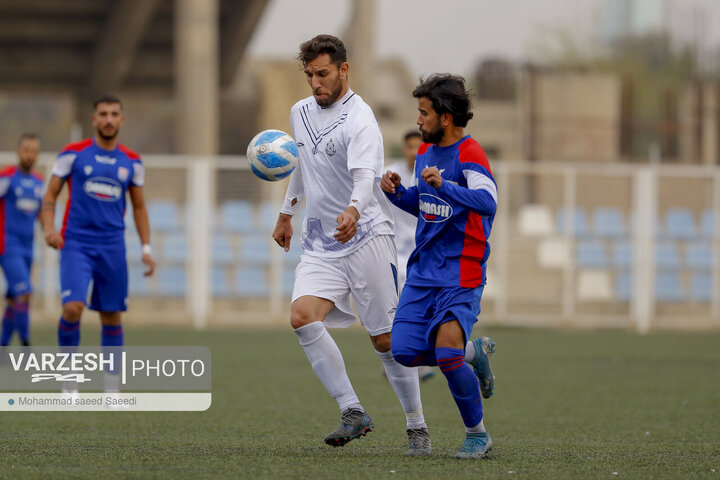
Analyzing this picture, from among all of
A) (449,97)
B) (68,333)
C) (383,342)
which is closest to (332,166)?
(449,97)

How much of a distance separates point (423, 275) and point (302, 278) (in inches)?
30.4

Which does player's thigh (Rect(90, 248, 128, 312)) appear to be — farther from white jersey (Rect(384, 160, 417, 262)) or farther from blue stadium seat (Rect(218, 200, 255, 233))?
blue stadium seat (Rect(218, 200, 255, 233))

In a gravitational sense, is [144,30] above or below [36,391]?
above

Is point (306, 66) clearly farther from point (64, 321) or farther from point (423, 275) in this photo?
point (64, 321)

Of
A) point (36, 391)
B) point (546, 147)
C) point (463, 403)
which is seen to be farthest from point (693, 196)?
point (463, 403)

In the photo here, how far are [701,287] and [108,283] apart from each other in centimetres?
1492

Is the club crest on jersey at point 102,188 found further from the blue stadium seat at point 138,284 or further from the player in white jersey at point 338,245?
the blue stadium seat at point 138,284

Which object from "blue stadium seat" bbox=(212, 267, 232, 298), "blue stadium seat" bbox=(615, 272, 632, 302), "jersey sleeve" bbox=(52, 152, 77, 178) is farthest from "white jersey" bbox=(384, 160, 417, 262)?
"blue stadium seat" bbox=(615, 272, 632, 302)

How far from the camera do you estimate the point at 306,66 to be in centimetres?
612

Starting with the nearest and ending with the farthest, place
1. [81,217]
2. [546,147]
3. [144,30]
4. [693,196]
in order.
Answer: [81,217]
[693,196]
[144,30]
[546,147]

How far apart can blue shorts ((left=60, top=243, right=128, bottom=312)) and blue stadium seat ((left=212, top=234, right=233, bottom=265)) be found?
36.3ft

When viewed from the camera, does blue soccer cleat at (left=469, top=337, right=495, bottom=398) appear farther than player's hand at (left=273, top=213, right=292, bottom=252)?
No

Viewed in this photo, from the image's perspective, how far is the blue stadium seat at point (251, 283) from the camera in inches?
767

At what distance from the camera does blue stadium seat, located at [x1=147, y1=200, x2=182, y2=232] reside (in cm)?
1919
